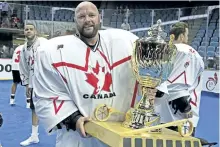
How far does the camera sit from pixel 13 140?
447cm

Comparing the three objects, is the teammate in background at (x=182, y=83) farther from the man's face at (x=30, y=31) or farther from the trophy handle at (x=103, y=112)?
the man's face at (x=30, y=31)

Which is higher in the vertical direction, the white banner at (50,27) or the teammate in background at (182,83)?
the white banner at (50,27)

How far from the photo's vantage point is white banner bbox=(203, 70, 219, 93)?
9805 mm

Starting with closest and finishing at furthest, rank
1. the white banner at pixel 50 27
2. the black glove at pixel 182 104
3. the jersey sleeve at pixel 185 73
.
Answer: the black glove at pixel 182 104 < the jersey sleeve at pixel 185 73 < the white banner at pixel 50 27

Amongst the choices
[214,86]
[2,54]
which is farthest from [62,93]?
[2,54]

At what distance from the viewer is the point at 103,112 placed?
183 cm

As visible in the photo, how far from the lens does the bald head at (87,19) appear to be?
6.07ft

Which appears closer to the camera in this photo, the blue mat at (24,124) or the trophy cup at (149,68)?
the trophy cup at (149,68)

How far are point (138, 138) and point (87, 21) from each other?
0.61 m

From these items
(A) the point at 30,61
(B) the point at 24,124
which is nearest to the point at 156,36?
(A) the point at 30,61

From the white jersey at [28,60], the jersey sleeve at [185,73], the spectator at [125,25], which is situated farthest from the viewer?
the spectator at [125,25]

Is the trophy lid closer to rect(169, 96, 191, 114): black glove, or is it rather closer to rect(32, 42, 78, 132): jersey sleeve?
rect(32, 42, 78, 132): jersey sleeve

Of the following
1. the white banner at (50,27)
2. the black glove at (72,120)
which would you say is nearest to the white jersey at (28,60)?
the black glove at (72,120)

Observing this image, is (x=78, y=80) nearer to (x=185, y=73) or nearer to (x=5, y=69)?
(x=185, y=73)
